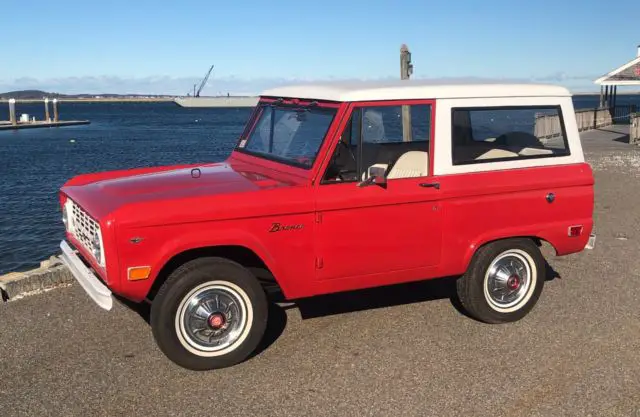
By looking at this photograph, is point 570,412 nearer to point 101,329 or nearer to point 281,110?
point 281,110

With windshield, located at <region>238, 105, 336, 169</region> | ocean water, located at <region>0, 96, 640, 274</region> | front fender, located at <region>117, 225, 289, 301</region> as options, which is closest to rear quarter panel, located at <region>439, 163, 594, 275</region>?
windshield, located at <region>238, 105, 336, 169</region>

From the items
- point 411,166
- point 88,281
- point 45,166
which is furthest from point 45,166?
point 411,166

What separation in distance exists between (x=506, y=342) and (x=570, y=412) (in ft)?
3.79

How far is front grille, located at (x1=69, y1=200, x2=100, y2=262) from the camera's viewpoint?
479 cm

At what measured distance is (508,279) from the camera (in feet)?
18.8

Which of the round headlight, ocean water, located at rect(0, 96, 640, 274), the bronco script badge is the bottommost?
ocean water, located at rect(0, 96, 640, 274)

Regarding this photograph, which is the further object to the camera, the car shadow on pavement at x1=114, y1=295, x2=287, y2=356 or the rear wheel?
the rear wheel

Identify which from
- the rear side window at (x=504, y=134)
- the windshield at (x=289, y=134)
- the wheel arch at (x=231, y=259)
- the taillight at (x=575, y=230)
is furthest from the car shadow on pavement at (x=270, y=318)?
the taillight at (x=575, y=230)

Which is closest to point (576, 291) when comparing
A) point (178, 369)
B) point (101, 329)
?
point (178, 369)

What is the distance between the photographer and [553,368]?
4871mm

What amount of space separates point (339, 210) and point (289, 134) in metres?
1.06

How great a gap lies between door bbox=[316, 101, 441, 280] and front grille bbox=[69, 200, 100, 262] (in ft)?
5.45

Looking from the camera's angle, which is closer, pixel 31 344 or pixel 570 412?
pixel 570 412

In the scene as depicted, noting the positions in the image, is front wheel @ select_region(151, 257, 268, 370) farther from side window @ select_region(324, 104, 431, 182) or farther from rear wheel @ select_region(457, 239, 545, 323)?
rear wheel @ select_region(457, 239, 545, 323)
